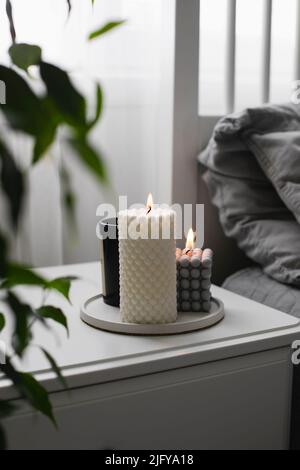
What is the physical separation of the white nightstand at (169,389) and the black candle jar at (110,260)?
0.07m

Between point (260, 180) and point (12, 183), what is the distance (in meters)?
1.02

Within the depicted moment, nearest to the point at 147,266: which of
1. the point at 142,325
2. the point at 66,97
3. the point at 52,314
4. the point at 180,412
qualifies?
the point at 142,325

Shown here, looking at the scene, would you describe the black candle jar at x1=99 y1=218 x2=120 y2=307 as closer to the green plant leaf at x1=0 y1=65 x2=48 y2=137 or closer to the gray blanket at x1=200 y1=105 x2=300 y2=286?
the gray blanket at x1=200 y1=105 x2=300 y2=286

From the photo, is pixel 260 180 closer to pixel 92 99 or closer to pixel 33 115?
pixel 92 99

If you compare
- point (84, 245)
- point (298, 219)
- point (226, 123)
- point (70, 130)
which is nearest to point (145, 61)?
point (226, 123)

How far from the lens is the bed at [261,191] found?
104 cm

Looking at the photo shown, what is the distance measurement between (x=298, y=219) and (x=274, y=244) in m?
0.07

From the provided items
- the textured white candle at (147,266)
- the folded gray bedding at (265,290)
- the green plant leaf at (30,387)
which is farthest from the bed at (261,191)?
the green plant leaf at (30,387)

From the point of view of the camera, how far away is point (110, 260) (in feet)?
2.78

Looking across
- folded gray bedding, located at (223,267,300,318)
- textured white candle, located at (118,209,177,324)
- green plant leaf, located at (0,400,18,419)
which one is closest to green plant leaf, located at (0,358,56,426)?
green plant leaf, located at (0,400,18,419)

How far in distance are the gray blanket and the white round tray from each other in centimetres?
26

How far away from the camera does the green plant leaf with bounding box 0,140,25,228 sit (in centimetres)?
18

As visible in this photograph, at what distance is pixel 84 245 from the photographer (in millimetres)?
1360

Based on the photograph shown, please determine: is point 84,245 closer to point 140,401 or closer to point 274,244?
point 274,244
